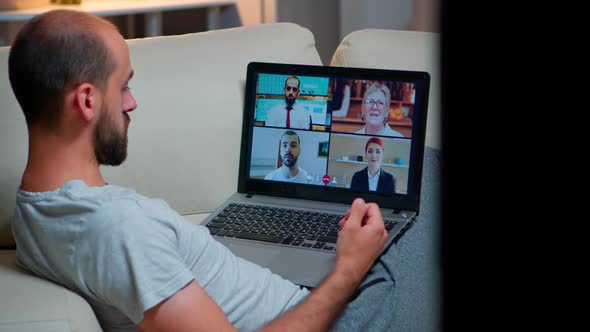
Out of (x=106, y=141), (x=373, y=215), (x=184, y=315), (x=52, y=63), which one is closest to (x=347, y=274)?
(x=373, y=215)

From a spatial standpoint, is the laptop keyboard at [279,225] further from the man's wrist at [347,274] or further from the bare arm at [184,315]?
the bare arm at [184,315]

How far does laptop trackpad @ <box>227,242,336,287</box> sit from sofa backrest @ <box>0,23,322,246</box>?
254 mm

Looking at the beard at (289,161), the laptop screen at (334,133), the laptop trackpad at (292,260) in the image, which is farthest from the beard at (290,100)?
the laptop trackpad at (292,260)

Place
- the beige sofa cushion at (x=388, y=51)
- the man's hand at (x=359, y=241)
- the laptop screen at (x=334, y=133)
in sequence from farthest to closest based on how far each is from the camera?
the beige sofa cushion at (x=388, y=51)
the laptop screen at (x=334, y=133)
the man's hand at (x=359, y=241)

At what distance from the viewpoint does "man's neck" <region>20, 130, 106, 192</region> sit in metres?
1.01

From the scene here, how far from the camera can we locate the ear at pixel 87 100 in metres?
1.00

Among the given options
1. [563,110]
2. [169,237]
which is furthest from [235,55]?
[563,110]

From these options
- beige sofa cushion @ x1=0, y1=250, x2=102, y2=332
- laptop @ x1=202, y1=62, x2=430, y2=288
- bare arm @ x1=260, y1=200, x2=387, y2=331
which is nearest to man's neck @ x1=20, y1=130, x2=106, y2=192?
beige sofa cushion @ x1=0, y1=250, x2=102, y2=332

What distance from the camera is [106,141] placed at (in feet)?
3.41

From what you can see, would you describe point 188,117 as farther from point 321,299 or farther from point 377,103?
point 321,299

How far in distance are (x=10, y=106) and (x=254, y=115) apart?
48 centimetres

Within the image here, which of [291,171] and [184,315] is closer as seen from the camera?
[184,315]

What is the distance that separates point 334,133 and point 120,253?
0.70 m

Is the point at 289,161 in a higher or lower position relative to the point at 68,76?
lower
